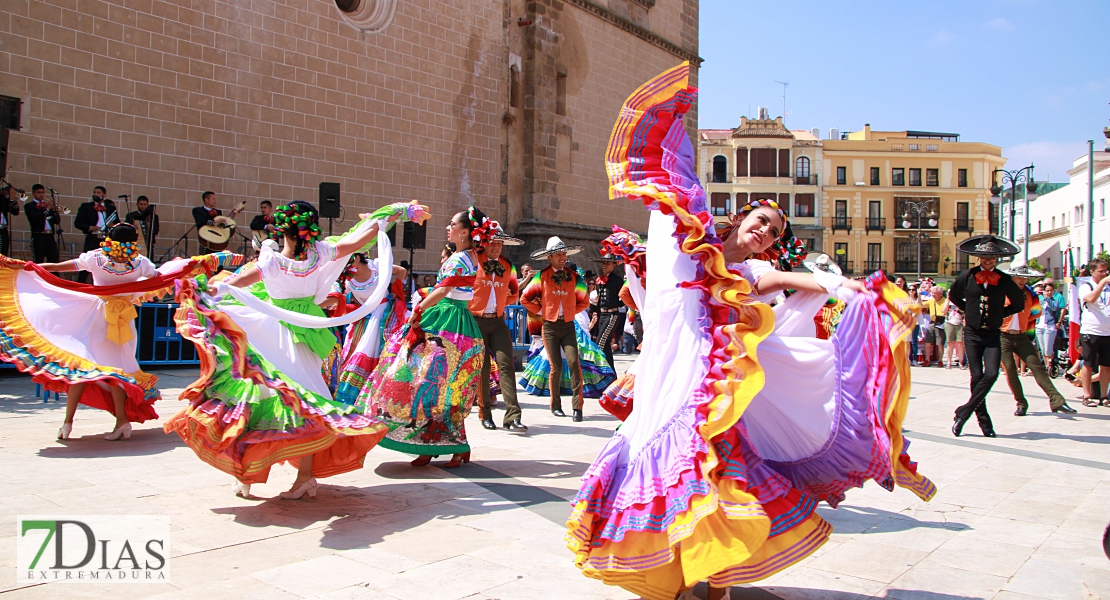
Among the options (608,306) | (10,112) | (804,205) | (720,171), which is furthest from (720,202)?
(10,112)

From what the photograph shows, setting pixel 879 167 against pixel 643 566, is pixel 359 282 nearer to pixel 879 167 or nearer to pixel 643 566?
pixel 643 566

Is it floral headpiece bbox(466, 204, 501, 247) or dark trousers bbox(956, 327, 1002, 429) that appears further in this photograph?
dark trousers bbox(956, 327, 1002, 429)

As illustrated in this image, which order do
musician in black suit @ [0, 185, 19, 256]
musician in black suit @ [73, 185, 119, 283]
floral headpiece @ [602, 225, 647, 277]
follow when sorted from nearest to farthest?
floral headpiece @ [602, 225, 647, 277] < musician in black suit @ [0, 185, 19, 256] < musician in black suit @ [73, 185, 119, 283]

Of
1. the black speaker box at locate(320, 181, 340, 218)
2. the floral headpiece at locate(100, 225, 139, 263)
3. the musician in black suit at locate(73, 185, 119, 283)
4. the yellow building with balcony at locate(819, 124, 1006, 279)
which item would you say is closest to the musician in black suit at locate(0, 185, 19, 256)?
the musician in black suit at locate(73, 185, 119, 283)

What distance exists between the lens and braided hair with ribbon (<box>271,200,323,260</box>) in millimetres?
5262

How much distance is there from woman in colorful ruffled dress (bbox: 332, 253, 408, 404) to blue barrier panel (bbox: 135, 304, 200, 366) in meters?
5.29

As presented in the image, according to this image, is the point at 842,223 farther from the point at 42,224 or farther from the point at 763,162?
the point at 42,224

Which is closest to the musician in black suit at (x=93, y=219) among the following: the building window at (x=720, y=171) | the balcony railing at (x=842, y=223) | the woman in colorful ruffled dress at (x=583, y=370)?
the woman in colorful ruffled dress at (x=583, y=370)

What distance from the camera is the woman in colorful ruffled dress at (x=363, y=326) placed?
7.26 m

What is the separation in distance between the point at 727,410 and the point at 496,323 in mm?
4911

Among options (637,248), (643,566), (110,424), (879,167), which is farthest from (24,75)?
(879,167)

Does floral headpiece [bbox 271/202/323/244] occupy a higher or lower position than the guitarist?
lower

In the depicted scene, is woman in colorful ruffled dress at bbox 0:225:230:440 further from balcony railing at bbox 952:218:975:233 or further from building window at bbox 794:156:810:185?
balcony railing at bbox 952:218:975:233

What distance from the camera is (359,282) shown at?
8.02 m
